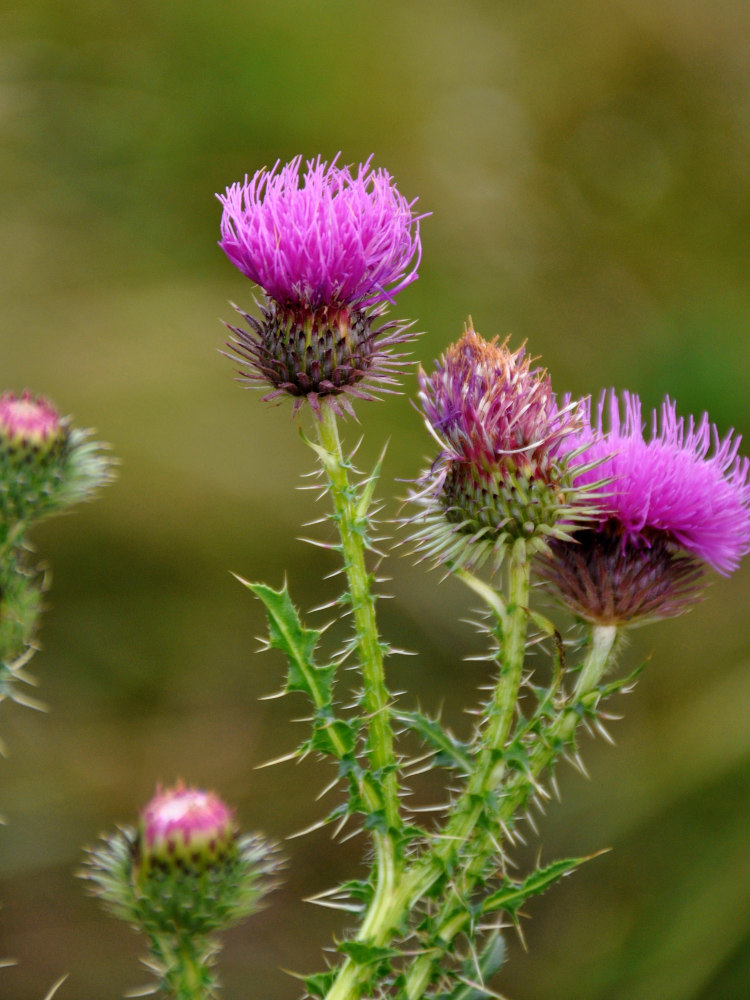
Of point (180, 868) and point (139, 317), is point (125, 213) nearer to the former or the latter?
point (139, 317)

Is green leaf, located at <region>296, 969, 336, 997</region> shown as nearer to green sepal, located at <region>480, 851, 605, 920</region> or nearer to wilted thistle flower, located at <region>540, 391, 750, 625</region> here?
green sepal, located at <region>480, 851, 605, 920</region>

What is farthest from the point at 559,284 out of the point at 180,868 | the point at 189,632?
the point at 180,868

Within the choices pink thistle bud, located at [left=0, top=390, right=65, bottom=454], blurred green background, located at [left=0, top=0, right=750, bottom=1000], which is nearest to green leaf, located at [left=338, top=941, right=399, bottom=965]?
pink thistle bud, located at [left=0, top=390, right=65, bottom=454]

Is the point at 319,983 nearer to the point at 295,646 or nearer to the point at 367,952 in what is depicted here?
the point at 367,952

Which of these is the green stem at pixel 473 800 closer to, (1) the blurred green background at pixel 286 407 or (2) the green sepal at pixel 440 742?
(2) the green sepal at pixel 440 742

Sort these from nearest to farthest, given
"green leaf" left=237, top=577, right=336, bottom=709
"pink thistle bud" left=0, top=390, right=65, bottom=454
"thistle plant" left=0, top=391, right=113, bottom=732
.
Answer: "green leaf" left=237, top=577, right=336, bottom=709
"thistle plant" left=0, top=391, right=113, bottom=732
"pink thistle bud" left=0, top=390, right=65, bottom=454

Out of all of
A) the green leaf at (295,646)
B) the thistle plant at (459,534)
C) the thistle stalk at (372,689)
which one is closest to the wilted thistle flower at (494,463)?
the thistle plant at (459,534)

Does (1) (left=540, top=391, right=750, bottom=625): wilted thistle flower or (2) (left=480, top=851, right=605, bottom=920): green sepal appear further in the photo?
(1) (left=540, top=391, right=750, bottom=625): wilted thistle flower
